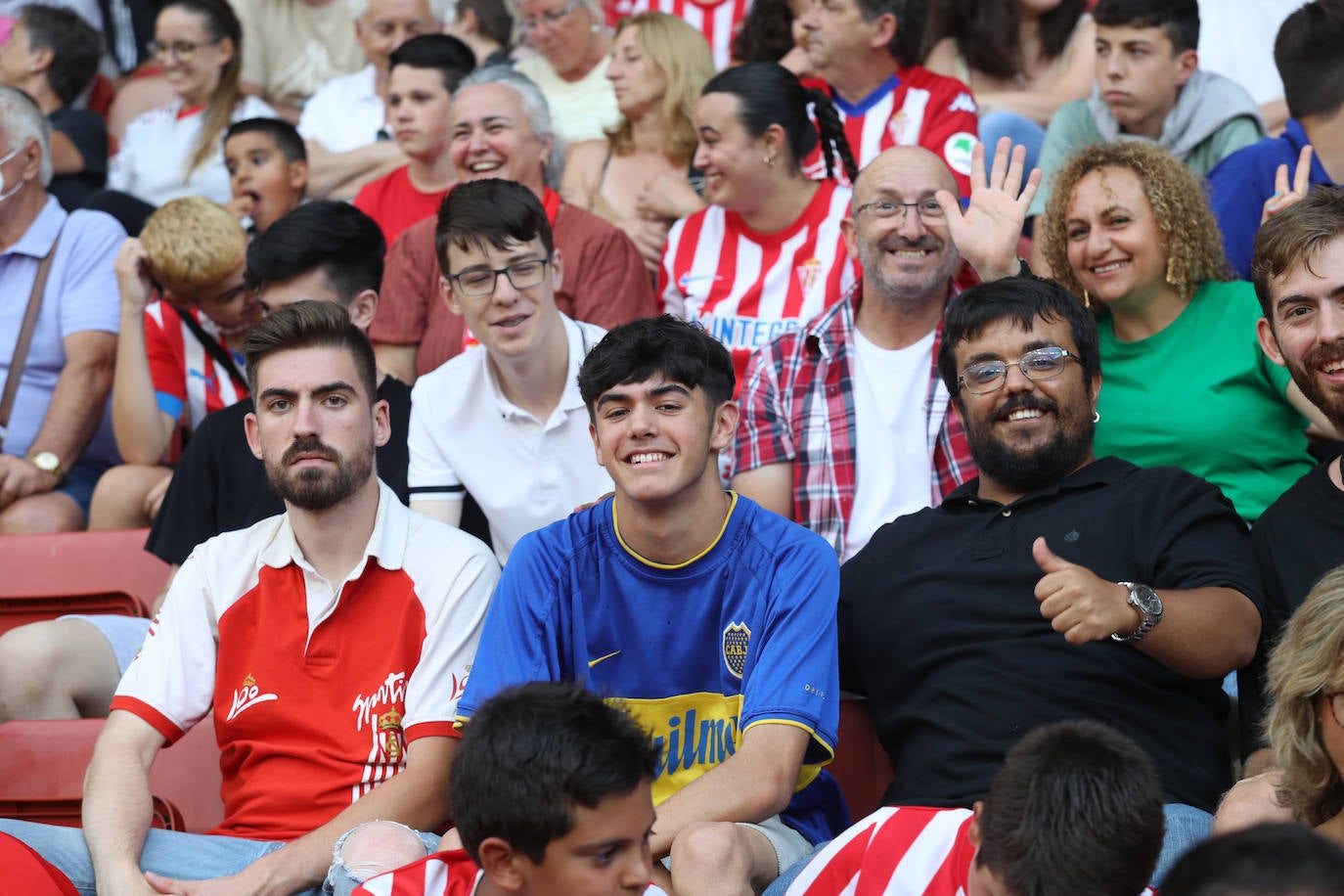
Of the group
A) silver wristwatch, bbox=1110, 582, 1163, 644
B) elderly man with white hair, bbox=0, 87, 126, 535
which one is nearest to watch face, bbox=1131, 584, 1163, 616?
silver wristwatch, bbox=1110, 582, 1163, 644

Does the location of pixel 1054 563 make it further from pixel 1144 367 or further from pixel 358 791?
pixel 358 791

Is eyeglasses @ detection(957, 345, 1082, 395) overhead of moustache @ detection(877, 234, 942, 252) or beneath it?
beneath

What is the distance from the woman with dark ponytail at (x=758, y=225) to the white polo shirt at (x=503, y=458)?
2.53ft

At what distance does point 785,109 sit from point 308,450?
2.03 meters

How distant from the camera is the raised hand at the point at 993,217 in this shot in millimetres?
3607

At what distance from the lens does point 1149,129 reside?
15.0ft

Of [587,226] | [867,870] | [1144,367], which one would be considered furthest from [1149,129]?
[867,870]

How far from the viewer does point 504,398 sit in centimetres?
376

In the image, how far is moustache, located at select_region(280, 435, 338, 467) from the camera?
3.08 meters

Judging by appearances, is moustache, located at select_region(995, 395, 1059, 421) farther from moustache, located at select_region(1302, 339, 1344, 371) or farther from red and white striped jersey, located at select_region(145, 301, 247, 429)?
red and white striped jersey, located at select_region(145, 301, 247, 429)

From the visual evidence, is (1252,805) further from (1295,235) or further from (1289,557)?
(1295,235)

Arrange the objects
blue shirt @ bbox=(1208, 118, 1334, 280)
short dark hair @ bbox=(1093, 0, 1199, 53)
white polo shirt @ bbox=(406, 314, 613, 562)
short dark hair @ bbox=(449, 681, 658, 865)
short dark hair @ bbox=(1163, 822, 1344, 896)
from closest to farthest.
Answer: short dark hair @ bbox=(1163, 822, 1344, 896) → short dark hair @ bbox=(449, 681, 658, 865) → white polo shirt @ bbox=(406, 314, 613, 562) → blue shirt @ bbox=(1208, 118, 1334, 280) → short dark hair @ bbox=(1093, 0, 1199, 53)

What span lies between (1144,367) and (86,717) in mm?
2524

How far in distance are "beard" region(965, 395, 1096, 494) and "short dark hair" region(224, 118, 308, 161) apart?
3.16 metres
